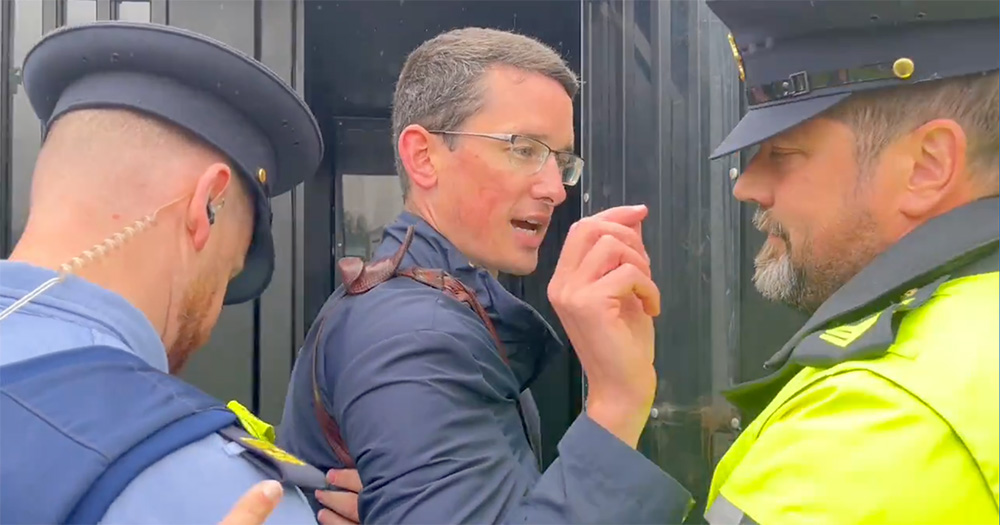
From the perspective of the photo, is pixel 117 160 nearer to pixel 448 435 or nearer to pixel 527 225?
pixel 448 435

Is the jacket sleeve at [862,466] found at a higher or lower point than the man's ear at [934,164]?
lower

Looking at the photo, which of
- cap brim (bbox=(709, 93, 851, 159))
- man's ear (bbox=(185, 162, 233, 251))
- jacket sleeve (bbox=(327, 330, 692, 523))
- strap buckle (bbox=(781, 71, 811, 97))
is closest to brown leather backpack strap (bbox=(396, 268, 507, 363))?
jacket sleeve (bbox=(327, 330, 692, 523))

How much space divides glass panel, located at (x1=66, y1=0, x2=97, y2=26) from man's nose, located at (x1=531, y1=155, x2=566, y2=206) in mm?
1093

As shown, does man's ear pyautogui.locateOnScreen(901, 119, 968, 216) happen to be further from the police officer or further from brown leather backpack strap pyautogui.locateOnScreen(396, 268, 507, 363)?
brown leather backpack strap pyautogui.locateOnScreen(396, 268, 507, 363)

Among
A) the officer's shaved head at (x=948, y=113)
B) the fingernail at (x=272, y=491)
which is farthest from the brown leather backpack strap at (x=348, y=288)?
the officer's shaved head at (x=948, y=113)

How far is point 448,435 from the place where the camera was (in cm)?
102

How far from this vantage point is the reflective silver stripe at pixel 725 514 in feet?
2.52

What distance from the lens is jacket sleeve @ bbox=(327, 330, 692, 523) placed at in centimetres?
98

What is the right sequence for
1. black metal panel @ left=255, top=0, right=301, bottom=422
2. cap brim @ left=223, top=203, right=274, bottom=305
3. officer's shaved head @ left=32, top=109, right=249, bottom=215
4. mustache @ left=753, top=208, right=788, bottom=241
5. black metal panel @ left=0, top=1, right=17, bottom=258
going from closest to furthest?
officer's shaved head @ left=32, top=109, right=249, bottom=215, mustache @ left=753, top=208, right=788, bottom=241, cap brim @ left=223, top=203, right=274, bottom=305, black metal panel @ left=0, top=1, right=17, bottom=258, black metal panel @ left=255, top=0, right=301, bottom=422

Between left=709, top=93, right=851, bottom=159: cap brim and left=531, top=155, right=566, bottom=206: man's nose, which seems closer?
left=709, top=93, right=851, bottom=159: cap brim

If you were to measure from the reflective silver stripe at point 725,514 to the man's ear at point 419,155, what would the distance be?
29.6 inches

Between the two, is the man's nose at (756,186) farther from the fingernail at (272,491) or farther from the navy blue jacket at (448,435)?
the fingernail at (272,491)

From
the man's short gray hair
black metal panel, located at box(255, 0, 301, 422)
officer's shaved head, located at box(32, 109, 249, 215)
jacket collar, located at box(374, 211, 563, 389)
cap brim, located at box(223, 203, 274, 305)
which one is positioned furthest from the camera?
black metal panel, located at box(255, 0, 301, 422)

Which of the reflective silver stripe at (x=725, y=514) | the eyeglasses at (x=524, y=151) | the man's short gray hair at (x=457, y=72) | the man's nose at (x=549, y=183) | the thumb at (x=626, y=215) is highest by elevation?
the man's short gray hair at (x=457, y=72)
